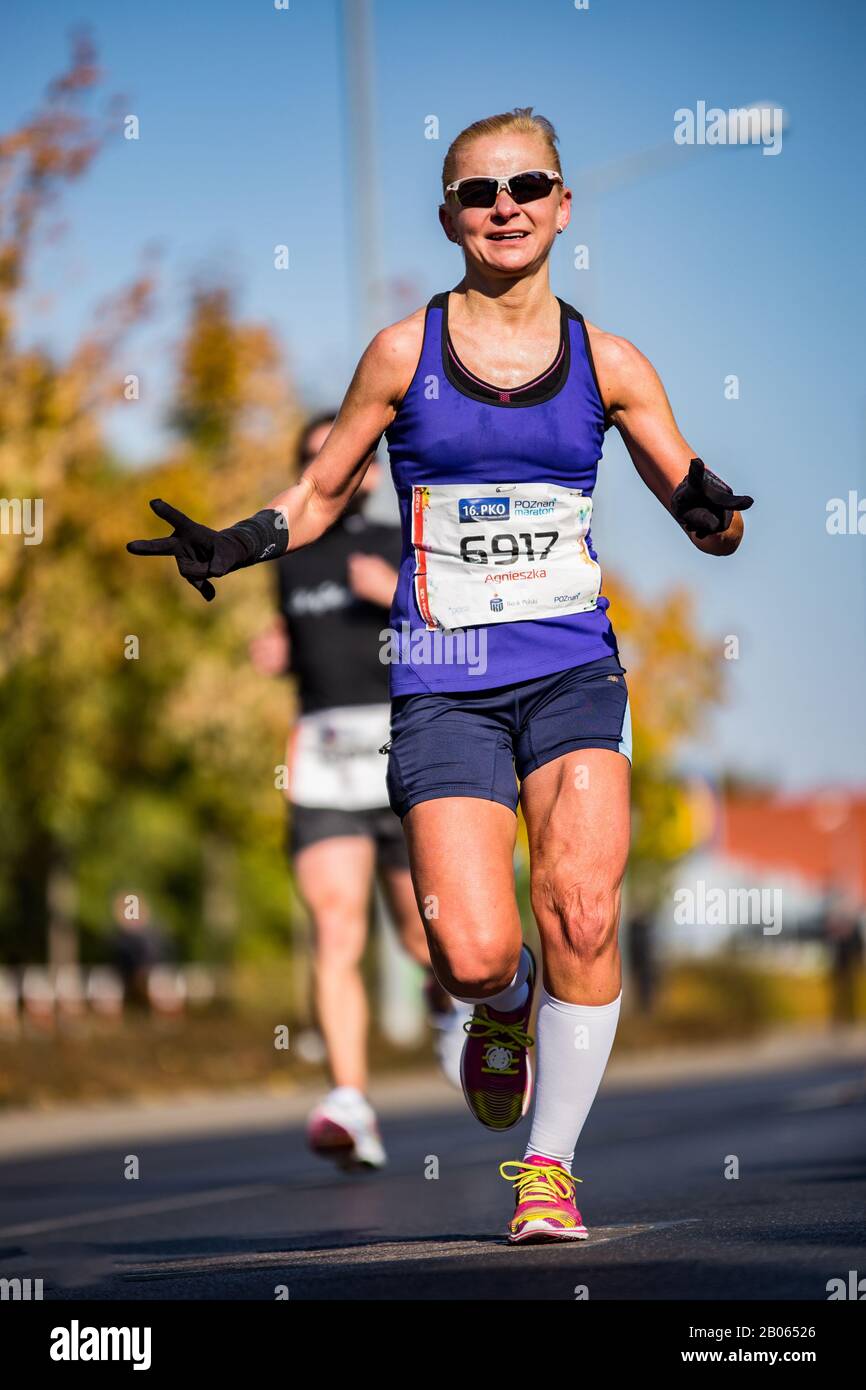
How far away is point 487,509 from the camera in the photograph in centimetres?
512

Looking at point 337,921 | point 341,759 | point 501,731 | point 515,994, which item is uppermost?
point 341,759

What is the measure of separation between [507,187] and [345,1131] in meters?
3.31

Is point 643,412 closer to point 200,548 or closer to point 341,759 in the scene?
point 200,548

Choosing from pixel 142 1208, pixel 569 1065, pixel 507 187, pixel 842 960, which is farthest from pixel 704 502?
pixel 842 960

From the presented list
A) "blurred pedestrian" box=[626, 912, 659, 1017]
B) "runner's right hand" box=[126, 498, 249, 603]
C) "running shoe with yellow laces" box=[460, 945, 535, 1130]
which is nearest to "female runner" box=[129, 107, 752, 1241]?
"runner's right hand" box=[126, 498, 249, 603]

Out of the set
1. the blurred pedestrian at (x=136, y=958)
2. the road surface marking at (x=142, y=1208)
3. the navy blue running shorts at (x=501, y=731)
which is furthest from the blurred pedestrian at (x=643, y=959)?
the navy blue running shorts at (x=501, y=731)

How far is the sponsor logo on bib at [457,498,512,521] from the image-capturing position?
16.8 feet

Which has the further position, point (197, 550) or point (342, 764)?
point (342, 764)

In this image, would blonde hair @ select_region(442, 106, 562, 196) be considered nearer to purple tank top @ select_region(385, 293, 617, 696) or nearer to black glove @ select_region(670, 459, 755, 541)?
purple tank top @ select_region(385, 293, 617, 696)

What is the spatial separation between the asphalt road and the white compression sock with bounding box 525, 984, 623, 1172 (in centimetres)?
26

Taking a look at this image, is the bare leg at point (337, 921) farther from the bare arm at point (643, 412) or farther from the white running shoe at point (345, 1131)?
the bare arm at point (643, 412)
